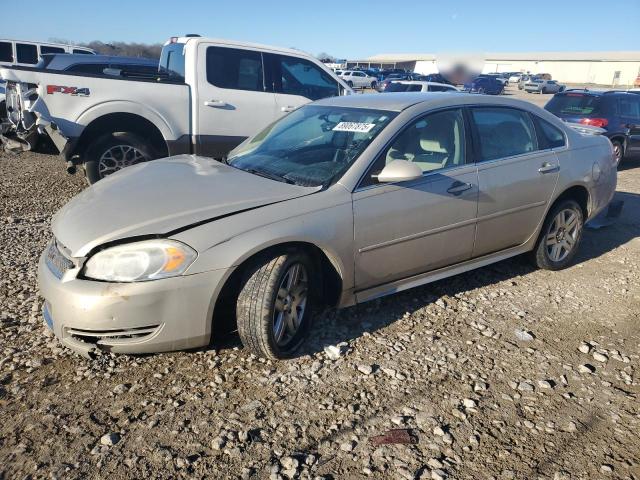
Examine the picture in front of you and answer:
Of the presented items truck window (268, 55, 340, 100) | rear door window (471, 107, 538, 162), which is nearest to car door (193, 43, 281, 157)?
truck window (268, 55, 340, 100)

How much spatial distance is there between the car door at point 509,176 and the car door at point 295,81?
11.6 ft

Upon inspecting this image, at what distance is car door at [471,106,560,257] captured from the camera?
3.95m

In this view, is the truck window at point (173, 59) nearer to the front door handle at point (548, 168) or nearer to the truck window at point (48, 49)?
the front door handle at point (548, 168)

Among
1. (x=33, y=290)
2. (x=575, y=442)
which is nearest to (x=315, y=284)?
(x=575, y=442)

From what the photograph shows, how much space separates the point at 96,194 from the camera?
3.31 metres

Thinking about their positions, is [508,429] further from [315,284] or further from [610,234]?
[610,234]

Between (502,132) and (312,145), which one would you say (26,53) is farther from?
(502,132)

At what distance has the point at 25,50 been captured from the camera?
14562 millimetres

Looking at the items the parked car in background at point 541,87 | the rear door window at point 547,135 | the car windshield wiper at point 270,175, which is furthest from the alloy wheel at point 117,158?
the parked car in background at point 541,87

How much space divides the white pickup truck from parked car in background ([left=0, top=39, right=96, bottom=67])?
9.30 meters

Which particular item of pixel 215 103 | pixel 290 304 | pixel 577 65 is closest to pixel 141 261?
pixel 290 304

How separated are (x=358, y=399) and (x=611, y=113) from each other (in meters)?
9.65

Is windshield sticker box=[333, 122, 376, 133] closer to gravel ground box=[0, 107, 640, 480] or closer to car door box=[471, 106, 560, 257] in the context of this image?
car door box=[471, 106, 560, 257]

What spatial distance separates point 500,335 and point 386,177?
54.9 inches
